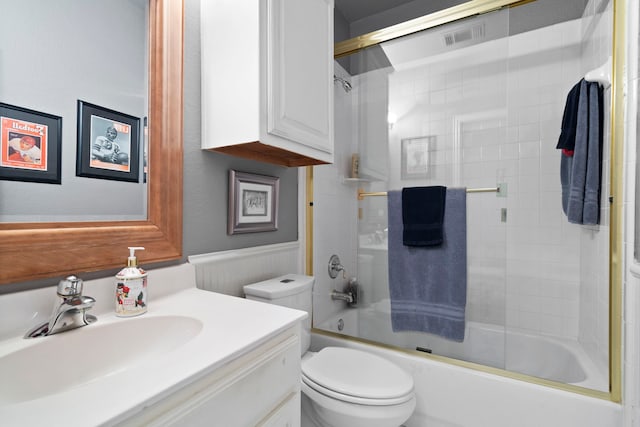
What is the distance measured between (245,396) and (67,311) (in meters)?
0.45

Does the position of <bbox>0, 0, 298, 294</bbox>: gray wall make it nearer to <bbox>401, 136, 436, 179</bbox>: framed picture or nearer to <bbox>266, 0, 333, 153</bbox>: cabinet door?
<bbox>266, 0, 333, 153</bbox>: cabinet door

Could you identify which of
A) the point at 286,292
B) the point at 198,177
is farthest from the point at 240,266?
the point at 198,177

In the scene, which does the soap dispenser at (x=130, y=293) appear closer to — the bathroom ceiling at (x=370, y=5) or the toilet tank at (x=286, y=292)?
the toilet tank at (x=286, y=292)

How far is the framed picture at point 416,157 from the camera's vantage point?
1657 millimetres

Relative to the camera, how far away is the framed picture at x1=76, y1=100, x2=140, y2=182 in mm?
812

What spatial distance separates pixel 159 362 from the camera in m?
0.54

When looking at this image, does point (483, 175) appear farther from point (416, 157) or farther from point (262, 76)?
point (262, 76)

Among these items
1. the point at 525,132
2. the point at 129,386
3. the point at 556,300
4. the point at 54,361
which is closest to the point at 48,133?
the point at 54,361

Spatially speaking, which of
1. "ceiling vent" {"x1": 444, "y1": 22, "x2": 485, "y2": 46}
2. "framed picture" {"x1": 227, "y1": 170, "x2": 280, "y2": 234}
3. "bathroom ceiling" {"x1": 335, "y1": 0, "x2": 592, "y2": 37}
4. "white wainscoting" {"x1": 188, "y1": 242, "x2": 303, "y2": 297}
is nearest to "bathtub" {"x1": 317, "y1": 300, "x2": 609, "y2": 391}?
"white wainscoting" {"x1": 188, "y1": 242, "x2": 303, "y2": 297}

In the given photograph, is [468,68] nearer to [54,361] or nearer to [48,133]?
[48,133]

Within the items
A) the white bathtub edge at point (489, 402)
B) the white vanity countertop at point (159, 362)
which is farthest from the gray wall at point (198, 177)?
the white bathtub edge at point (489, 402)

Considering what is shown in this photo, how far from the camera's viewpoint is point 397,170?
1720 mm

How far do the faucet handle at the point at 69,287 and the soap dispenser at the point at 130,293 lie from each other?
0.33ft

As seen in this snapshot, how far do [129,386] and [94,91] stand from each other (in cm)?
80
